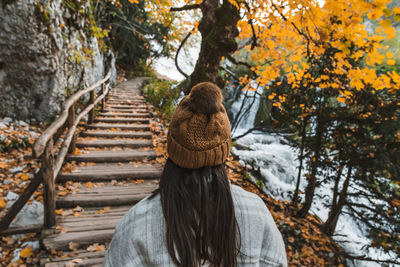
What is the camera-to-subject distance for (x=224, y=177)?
1.01 metres

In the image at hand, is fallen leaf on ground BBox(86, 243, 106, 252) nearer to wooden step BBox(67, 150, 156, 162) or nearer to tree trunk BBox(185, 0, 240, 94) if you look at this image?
wooden step BBox(67, 150, 156, 162)

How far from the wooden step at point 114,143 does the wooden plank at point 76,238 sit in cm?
228

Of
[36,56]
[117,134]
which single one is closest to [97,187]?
[117,134]

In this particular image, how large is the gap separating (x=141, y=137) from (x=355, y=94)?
15.5 ft

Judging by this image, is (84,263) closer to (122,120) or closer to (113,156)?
(113,156)

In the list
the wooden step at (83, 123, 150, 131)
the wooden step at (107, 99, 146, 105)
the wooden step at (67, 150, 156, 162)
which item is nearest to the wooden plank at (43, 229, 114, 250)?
the wooden step at (67, 150, 156, 162)

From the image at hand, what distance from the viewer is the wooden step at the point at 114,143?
4.36 meters

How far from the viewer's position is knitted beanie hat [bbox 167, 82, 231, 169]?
895 mm

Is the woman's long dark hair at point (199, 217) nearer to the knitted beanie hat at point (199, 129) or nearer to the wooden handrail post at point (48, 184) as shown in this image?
the knitted beanie hat at point (199, 129)

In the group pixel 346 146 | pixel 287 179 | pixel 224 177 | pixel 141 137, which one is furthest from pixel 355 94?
pixel 141 137

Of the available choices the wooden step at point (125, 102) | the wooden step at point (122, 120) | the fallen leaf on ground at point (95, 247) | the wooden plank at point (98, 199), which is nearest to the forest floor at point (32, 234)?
the wooden plank at point (98, 199)

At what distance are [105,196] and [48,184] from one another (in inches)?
36.9

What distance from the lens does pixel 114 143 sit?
15.3 feet

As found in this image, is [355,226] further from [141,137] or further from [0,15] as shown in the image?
[0,15]
